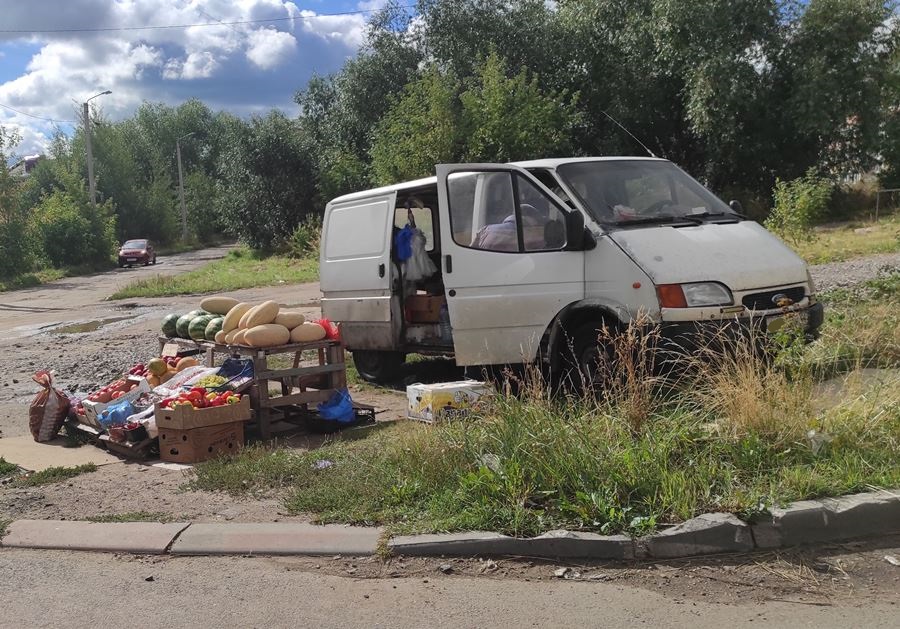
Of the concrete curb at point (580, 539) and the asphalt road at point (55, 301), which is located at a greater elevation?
the asphalt road at point (55, 301)

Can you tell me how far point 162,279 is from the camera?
87.2 ft

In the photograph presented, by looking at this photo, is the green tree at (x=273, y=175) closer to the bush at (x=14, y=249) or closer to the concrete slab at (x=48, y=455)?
the bush at (x=14, y=249)

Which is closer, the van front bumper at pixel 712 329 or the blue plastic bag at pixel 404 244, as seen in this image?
the van front bumper at pixel 712 329

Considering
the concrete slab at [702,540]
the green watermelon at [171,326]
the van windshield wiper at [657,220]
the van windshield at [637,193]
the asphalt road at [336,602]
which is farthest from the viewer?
the green watermelon at [171,326]

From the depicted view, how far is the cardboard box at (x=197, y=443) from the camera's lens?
252 inches

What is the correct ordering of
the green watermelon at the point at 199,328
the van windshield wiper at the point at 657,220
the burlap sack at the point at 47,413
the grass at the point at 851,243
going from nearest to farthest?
the van windshield wiper at the point at 657,220 → the burlap sack at the point at 47,413 → the green watermelon at the point at 199,328 → the grass at the point at 851,243

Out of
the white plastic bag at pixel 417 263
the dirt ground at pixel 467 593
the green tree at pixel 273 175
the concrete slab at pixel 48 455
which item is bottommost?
the dirt ground at pixel 467 593

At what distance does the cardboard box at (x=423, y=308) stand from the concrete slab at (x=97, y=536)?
4.19 metres

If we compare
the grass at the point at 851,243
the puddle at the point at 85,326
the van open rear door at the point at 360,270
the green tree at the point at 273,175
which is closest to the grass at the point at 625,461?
the van open rear door at the point at 360,270

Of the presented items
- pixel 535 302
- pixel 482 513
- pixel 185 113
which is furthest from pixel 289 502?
pixel 185 113

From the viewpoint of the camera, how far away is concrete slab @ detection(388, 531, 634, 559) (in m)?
4.15

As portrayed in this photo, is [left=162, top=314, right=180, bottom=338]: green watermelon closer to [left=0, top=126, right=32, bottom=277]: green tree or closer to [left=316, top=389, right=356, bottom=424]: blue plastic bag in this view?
[left=316, top=389, right=356, bottom=424]: blue plastic bag

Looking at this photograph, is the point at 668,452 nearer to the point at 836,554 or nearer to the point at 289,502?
the point at 836,554

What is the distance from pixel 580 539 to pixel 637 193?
12.9ft
